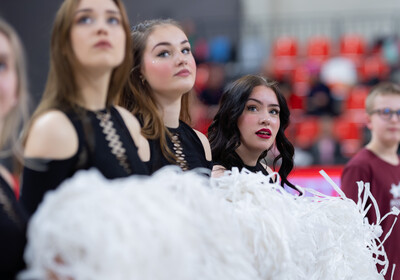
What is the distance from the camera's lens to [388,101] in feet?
12.0

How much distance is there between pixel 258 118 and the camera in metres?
2.58

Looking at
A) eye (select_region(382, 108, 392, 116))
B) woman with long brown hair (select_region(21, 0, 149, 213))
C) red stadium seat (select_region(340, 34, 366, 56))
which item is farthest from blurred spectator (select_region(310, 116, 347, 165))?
woman with long brown hair (select_region(21, 0, 149, 213))

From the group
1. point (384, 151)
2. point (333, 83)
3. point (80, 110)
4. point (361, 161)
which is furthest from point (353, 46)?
point (80, 110)

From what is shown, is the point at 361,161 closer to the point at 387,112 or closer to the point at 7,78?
the point at 387,112

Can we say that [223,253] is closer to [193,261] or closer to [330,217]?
[193,261]

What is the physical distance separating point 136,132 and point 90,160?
0.26m

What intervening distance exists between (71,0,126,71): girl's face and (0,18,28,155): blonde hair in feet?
0.49

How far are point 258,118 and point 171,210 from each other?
3.54 feet

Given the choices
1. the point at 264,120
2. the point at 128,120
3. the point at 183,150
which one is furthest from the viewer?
the point at 264,120

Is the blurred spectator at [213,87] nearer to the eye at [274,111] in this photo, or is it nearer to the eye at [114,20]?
the eye at [274,111]

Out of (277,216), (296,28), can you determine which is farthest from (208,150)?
(296,28)

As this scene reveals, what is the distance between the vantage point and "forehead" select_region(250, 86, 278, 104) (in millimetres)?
2613

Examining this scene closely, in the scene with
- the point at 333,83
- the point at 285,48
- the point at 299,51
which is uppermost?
the point at 285,48

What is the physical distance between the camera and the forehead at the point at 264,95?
2.61 meters
